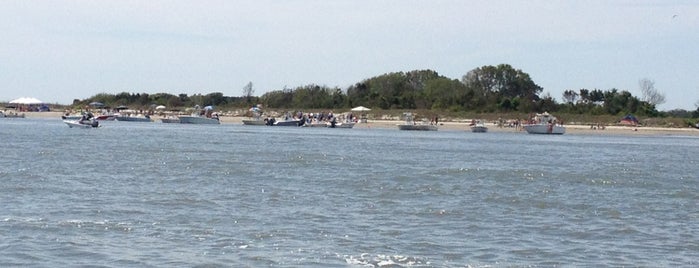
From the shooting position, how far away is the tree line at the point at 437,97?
114375 mm

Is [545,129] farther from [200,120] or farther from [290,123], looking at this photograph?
[200,120]

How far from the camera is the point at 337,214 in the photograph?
20.4m

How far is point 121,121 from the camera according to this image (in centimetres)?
11425

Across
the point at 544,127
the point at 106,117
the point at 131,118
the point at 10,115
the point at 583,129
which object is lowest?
the point at 10,115

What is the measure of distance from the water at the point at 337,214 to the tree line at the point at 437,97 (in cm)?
7858

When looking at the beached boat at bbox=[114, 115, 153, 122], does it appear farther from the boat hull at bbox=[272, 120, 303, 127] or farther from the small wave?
the small wave

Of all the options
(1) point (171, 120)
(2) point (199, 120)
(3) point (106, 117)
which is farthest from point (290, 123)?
(3) point (106, 117)

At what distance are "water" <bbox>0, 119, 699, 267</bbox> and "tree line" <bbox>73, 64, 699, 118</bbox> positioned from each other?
78584 millimetres

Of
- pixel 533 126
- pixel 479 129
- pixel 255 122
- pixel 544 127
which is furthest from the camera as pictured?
pixel 255 122

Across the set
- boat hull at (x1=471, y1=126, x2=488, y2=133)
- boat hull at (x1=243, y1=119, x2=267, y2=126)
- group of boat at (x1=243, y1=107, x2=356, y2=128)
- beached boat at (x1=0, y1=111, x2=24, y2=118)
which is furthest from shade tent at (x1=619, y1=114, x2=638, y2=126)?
beached boat at (x1=0, y1=111, x2=24, y2=118)

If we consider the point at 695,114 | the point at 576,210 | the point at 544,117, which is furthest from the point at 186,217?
the point at 695,114

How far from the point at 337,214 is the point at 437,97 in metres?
105

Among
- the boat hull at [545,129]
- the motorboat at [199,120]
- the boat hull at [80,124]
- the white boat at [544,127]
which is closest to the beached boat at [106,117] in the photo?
the motorboat at [199,120]

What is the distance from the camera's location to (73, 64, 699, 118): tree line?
114375mm
